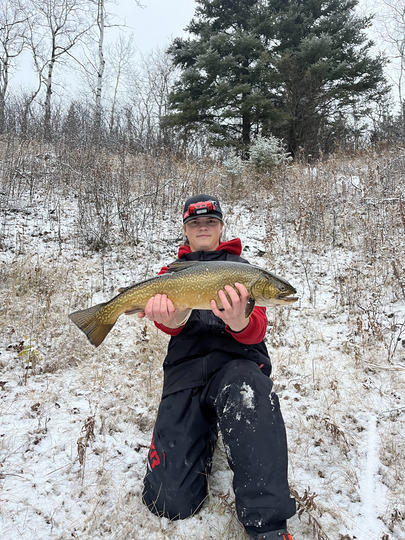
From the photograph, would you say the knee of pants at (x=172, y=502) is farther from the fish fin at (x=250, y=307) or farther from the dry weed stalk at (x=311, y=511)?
the fish fin at (x=250, y=307)

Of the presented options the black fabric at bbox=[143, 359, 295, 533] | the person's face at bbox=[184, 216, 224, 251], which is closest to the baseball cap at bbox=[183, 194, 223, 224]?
the person's face at bbox=[184, 216, 224, 251]

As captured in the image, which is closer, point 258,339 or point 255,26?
point 258,339

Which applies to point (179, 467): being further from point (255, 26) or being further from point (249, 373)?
point (255, 26)

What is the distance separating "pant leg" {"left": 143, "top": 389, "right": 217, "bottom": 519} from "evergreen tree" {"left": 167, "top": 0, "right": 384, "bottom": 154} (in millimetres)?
11953

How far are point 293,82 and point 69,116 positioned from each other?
8.70 m

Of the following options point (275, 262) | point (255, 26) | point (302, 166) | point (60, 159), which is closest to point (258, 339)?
point (275, 262)

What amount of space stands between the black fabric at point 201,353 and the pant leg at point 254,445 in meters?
0.16

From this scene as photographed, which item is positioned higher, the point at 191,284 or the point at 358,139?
the point at 358,139

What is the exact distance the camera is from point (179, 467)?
2.16 metres

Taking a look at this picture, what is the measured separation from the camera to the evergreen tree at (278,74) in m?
12.6

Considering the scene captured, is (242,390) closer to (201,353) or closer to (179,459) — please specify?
(201,353)

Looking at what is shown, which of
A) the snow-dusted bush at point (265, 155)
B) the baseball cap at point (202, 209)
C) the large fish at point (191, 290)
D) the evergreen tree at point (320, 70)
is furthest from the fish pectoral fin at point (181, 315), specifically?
the evergreen tree at point (320, 70)

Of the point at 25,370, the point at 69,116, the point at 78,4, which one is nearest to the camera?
the point at 25,370

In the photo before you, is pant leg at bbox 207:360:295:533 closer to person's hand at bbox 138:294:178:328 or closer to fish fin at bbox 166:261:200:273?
person's hand at bbox 138:294:178:328
